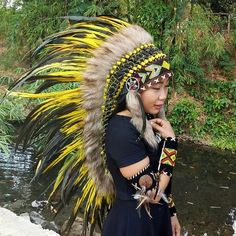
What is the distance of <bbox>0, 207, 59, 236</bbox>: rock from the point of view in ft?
9.89

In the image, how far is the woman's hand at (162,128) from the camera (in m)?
1.82

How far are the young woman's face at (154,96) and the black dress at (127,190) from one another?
11cm

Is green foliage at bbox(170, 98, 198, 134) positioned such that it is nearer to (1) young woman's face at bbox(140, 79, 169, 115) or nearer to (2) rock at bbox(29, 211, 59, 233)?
(2) rock at bbox(29, 211, 59, 233)

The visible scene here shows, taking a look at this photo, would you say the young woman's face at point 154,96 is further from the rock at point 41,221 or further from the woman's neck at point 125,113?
the rock at point 41,221

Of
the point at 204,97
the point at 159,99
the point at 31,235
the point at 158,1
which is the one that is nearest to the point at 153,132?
the point at 159,99

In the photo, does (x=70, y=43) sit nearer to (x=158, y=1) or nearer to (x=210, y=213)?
(x=210, y=213)

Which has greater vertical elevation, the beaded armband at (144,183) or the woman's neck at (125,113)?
the woman's neck at (125,113)

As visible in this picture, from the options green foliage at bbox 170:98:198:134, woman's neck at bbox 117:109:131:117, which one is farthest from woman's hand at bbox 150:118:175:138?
green foliage at bbox 170:98:198:134

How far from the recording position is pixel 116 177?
182 cm

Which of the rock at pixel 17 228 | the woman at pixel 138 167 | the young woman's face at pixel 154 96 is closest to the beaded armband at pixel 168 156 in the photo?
the woman at pixel 138 167

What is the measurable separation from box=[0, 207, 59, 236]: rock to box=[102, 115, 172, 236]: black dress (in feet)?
4.15

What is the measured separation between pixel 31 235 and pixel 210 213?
2.99 meters

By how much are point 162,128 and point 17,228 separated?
5.58 feet

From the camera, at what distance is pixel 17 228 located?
10.1ft
